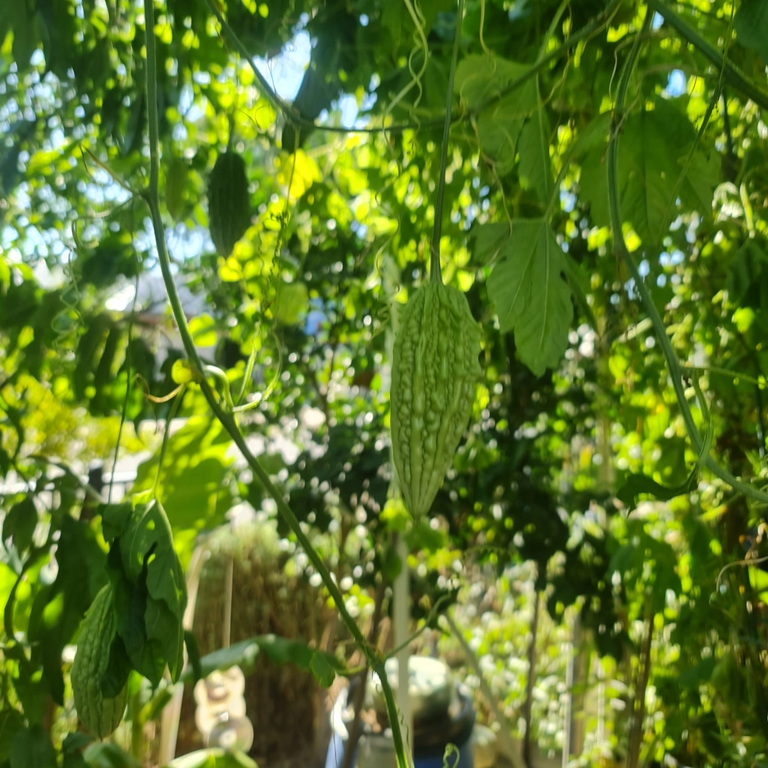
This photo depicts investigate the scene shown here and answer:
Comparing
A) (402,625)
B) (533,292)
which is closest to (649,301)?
(533,292)

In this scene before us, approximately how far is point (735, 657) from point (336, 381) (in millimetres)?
721

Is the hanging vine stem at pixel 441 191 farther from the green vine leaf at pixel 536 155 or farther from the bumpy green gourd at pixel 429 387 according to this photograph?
the green vine leaf at pixel 536 155

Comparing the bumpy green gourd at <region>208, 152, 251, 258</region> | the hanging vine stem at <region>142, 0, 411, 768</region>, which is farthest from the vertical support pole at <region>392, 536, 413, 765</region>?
the bumpy green gourd at <region>208, 152, 251, 258</region>

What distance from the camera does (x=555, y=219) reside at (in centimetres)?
84

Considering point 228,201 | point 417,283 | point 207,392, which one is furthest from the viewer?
point 417,283

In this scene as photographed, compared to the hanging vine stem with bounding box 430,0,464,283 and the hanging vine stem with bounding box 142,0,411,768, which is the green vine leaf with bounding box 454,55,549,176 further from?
the hanging vine stem with bounding box 142,0,411,768

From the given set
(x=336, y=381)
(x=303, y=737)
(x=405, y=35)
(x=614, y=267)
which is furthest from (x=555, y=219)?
(x=303, y=737)

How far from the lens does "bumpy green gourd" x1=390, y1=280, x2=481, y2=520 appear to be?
411 mm

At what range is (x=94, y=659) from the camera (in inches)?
18.9

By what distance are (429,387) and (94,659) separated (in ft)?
1.09

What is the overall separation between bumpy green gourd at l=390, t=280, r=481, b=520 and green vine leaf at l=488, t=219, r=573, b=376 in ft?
0.24

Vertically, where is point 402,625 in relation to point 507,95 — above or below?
below

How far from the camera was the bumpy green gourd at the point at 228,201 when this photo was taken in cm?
64

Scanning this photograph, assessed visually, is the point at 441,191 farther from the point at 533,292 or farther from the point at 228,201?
the point at 228,201
